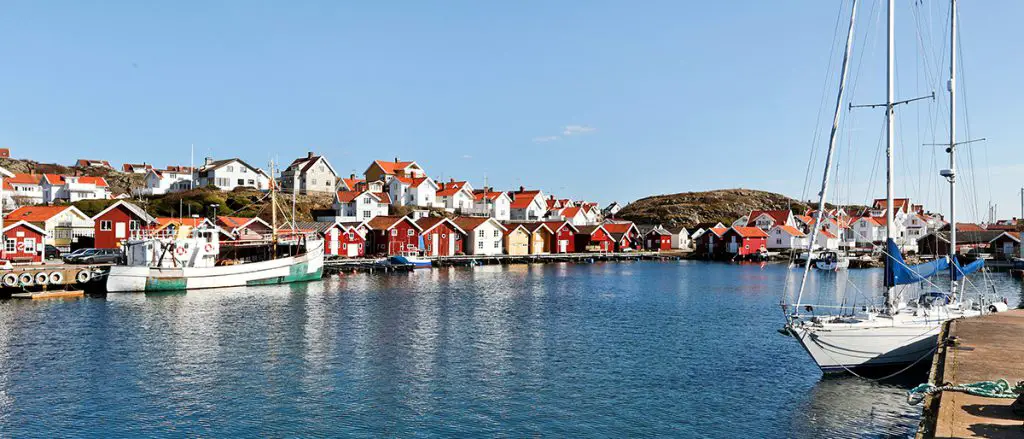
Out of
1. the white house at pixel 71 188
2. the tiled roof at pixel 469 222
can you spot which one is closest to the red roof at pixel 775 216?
the tiled roof at pixel 469 222

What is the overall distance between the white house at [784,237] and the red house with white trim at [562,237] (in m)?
28.8

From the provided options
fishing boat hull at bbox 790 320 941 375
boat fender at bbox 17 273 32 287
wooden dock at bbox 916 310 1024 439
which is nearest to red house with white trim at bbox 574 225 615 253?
boat fender at bbox 17 273 32 287

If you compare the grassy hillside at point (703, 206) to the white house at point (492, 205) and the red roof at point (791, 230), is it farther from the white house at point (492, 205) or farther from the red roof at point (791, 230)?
the white house at point (492, 205)

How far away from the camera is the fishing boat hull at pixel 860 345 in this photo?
21672 mm

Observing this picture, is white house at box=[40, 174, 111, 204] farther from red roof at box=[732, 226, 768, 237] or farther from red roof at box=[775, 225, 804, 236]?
red roof at box=[775, 225, 804, 236]

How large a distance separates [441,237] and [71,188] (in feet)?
169

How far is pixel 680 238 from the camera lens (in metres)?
110

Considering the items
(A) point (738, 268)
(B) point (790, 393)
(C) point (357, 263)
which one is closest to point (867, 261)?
(A) point (738, 268)

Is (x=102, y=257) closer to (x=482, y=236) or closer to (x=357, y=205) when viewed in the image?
(x=357, y=205)

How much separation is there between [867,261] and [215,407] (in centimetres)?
8532

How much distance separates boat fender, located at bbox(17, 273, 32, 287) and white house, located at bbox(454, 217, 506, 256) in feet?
157

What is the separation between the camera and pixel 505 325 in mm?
33812

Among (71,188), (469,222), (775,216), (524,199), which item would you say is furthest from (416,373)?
(775,216)

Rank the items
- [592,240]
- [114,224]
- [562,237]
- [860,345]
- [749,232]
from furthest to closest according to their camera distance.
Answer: [749,232] < [592,240] < [562,237] < [114,224] < [860,345]
